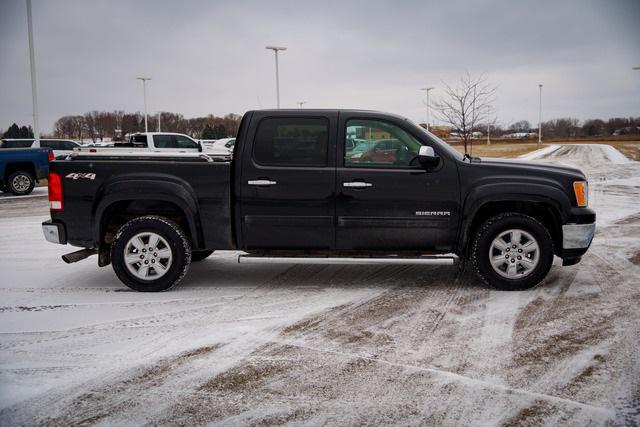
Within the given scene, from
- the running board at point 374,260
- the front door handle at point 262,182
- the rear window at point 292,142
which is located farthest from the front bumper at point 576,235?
the front door handle at point 262,182

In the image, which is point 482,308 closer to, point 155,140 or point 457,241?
point 457,241

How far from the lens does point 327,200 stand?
603cm

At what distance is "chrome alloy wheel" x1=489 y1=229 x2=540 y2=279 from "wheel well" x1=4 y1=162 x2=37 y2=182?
51.9 feet

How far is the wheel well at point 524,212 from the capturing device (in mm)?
6129

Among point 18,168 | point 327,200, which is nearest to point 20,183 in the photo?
point 18,168

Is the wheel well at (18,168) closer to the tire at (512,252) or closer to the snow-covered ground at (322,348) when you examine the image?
the snow-covered ground at (322,348)

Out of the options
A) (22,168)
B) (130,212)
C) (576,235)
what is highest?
(22,168)

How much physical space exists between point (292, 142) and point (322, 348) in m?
2.43

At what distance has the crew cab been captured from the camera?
17.3m

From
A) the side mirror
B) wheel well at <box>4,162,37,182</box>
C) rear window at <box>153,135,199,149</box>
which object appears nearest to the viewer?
the side mirror

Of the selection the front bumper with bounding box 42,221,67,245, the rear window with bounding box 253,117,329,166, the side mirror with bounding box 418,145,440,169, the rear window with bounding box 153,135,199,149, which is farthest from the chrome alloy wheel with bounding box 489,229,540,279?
the rear window with bounding box 153,135,199,149

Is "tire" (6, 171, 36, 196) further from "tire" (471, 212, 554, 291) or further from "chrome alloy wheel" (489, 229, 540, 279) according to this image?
"chrome alloy wheel" (489, 229, 540, 279)

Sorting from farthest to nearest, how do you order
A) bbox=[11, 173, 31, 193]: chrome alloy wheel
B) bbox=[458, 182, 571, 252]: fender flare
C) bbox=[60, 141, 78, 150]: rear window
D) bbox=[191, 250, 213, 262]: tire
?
bbox=[60, 141, 78, 150]: rear window
bbox=[11, 173, 31, 193]: chrome alloy wheel
bbox=[191, 250, 213, 262]: tire
bbox=[458, 182, 571, 252]: fender flare

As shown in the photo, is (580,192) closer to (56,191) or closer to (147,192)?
(147,192)
